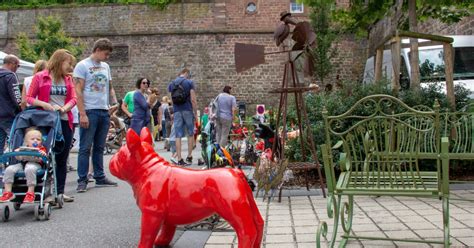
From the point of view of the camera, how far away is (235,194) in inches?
122

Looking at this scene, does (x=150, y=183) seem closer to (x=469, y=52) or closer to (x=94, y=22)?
(x=469, y=52)

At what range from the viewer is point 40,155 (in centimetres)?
518

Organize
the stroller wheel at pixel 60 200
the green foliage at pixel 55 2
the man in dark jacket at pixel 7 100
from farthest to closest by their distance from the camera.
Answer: the green foliage at pixel 55 2 → the man in dark jacket at pixel 7 100 → the stroller wheel at pixel 60 200

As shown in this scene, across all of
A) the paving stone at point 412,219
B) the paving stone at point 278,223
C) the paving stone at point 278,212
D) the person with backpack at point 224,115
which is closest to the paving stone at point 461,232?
the paving stone at point 412,219

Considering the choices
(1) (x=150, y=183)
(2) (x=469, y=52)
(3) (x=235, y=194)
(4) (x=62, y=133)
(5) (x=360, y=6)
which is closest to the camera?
(3) (x=235, y=194)

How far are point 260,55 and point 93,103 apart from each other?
84.8 inches

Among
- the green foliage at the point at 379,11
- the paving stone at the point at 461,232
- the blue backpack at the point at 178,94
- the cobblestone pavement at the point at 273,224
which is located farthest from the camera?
the blue backpack at the point at 178,94

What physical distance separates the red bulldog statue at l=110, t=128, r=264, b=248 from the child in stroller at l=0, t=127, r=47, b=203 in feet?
6.61

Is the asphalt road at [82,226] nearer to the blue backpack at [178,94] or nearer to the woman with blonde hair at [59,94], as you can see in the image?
the woman with blonde hair at [59,94]

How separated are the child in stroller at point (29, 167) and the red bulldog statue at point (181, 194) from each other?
2016 millimetres

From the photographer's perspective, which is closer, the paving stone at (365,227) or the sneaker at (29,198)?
the paving stone at (365,227)

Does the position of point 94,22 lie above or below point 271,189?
above

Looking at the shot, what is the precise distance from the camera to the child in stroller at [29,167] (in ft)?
16.5

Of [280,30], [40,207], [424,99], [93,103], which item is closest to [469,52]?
[424,99]
